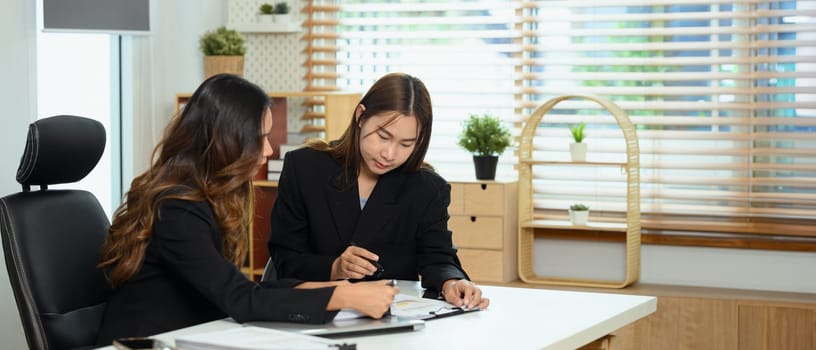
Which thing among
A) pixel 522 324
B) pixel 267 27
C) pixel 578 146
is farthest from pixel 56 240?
pixel 267 27

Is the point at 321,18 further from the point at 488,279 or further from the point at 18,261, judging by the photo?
the point at 18,261

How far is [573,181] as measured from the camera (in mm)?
4676

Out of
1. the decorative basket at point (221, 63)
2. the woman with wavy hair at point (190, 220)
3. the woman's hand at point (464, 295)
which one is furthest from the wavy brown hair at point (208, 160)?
the decorative basket at point (221, 63)

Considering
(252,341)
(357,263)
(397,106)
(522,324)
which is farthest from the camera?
(397,106)

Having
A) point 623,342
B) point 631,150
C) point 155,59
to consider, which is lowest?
point 623,342

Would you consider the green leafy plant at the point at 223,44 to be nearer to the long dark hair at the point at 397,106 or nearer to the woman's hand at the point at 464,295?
the long dark hair at the point at 397,106

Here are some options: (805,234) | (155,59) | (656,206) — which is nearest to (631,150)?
(656,206)

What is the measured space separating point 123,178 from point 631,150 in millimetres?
2247

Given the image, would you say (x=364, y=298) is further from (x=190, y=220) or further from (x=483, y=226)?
(x=483, y=226)

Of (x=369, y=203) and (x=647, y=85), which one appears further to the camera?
(x=647, y=85)

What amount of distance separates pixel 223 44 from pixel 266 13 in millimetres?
304

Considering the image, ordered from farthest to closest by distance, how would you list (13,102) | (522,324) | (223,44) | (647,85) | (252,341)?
(223,44), (647,85), (13,102), (522,324), (252,341)

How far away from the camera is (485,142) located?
14.8 ft

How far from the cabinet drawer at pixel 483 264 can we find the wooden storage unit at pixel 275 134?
31.5 inches
